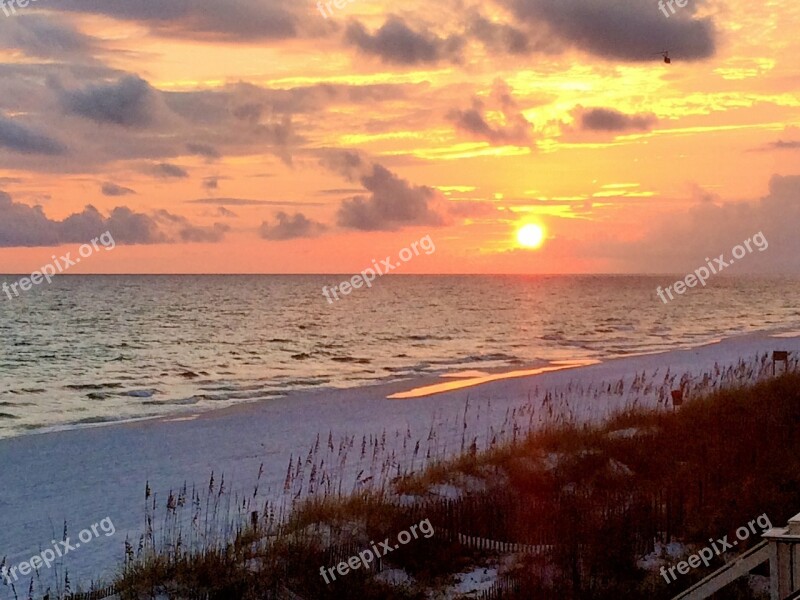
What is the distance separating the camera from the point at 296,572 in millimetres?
9883

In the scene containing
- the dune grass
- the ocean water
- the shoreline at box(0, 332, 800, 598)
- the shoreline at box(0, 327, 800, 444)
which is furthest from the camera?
the ocean water

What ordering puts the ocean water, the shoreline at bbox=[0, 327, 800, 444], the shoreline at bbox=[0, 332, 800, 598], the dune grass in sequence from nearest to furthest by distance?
the dune grass → the shoreline at bbox=[0, 332, 800, 598] → the shoreline at bbox=[0, 327, 800, 444] → the ocean water

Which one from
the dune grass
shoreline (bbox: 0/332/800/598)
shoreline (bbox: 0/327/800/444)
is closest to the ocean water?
shoreline (bbox: 0/327/800/444)

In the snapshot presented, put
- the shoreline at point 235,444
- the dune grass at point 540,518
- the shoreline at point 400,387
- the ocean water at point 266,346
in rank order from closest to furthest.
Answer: the dune grass at point 540,518 → the shoreline at point 235,444 → the shoreline at point 400,387 → the ocean water at point 266,346

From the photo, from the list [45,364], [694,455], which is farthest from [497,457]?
[45,364]

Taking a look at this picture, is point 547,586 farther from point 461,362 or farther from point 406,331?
point 406,331

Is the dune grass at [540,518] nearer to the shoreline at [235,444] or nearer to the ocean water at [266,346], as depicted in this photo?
the shoreline at [235,444]

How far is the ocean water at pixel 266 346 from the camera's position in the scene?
117ft

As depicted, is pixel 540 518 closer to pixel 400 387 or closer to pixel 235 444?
pixel 235 444

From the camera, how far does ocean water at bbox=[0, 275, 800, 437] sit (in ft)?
117

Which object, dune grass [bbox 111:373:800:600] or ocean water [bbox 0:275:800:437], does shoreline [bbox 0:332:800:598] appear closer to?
dune grass [bbox 111:373:800:600]

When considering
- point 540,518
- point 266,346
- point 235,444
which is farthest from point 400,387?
point 266,346

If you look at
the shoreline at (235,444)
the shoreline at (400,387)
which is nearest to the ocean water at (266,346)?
the shoreline at (400,387)

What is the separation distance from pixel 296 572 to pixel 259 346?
2015 inches
